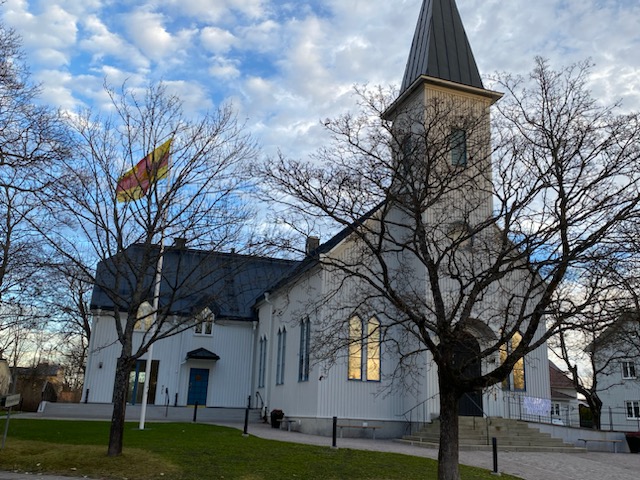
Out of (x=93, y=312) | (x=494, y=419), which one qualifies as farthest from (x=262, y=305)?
(x=494, y=419)

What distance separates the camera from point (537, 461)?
17109mm

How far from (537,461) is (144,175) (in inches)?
540

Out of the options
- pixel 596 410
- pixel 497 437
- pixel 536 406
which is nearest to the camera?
pixel 497 437

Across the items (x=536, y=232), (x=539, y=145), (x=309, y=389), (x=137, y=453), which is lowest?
(x=137, y=453)

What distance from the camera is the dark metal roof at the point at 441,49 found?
25766mm

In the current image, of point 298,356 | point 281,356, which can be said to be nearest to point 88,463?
point 298,356

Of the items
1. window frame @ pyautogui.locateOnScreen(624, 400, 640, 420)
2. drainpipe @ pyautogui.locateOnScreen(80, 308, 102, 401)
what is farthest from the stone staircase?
window frame @ pyautogui.locateOnScreen(624, 400, 640, 420)

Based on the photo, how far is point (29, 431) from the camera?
1816cm

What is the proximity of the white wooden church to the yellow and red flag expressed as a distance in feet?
5.68

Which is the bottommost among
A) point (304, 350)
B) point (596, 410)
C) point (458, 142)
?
point (596, 410)

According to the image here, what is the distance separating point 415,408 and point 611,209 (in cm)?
1306

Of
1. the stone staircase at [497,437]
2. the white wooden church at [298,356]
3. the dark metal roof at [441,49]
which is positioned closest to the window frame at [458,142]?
the white wooden church at [298,356]

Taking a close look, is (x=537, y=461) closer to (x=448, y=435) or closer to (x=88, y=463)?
(x=448, y=435)

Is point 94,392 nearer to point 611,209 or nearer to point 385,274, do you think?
point 385,274
